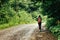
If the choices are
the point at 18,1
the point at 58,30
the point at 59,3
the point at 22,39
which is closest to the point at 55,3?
the point at 59,3

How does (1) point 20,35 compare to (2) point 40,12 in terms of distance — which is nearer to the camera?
(1) point 20,35

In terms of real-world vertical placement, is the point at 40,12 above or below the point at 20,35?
above

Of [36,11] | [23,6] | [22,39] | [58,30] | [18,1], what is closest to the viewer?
[22,39]

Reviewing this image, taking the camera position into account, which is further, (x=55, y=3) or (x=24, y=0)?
(x=24, y=0)

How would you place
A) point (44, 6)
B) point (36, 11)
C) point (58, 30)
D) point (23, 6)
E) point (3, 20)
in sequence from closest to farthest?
point (58, 30)
point (44, 6)
point (3, 20)
point (23, 6)
point (36, 11)

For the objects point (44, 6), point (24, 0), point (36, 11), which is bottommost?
point (36, 11)

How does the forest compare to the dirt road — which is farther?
the forest

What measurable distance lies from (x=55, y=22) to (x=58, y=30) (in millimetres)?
4388

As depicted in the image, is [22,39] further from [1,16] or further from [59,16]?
[1,16]

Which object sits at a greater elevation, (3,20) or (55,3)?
(55,3)

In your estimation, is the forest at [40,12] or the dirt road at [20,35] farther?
the forest at [40,12]

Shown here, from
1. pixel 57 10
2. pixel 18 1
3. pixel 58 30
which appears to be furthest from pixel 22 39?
pixel 18 1

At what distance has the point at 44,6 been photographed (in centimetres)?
2048

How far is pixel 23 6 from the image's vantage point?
46250mm
